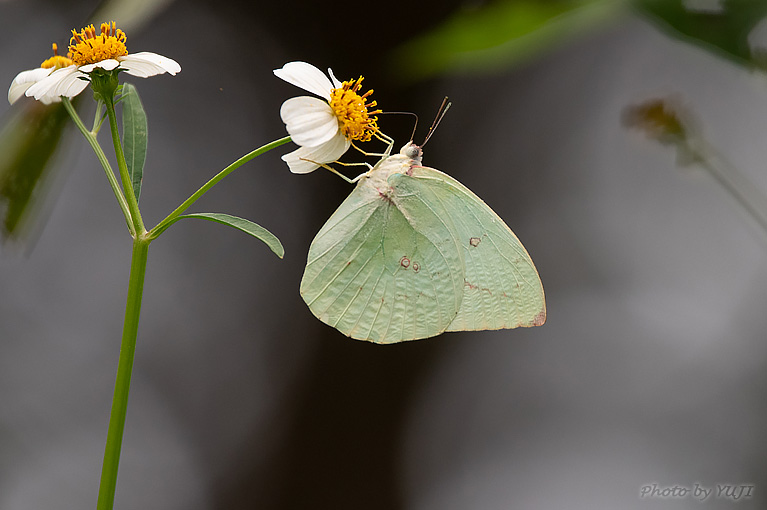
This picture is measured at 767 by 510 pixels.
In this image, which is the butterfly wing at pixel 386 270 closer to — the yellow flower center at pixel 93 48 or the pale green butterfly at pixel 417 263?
the pale green butterfly at pixel 417 263

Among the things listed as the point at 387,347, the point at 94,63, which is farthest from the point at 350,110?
the point at 387,347

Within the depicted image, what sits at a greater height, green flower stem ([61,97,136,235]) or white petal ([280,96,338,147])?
white petal ([280,96,338,147])

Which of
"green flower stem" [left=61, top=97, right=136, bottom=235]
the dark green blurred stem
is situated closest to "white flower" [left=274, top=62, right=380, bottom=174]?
"green flower stem" [left=61, top=97, right=136, bottom=235]

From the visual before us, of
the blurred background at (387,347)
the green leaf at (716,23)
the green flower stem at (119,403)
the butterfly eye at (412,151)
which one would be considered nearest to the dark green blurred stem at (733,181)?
the green leaf at (716,23)

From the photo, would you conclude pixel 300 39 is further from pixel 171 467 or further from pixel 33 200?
pixel 33 200

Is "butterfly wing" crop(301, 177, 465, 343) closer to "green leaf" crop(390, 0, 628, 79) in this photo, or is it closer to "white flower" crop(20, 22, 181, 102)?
"white flower" crop(20, 22, 181, 102)
